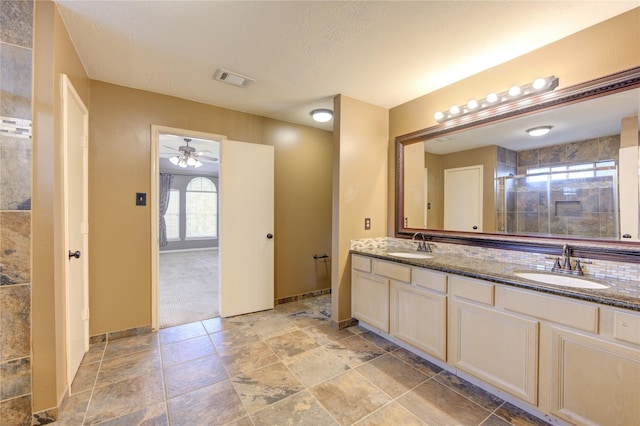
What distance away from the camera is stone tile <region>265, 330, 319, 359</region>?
2.32 metres

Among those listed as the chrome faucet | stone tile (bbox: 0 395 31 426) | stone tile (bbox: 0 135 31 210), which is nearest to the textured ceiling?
stone tile (bbox: 0 135 31 210)

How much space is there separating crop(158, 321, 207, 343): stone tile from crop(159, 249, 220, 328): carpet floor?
0.37 feet

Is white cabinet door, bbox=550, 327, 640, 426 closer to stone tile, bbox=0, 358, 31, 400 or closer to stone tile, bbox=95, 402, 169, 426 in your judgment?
stone tile, bbox=95, 402, 169, 426

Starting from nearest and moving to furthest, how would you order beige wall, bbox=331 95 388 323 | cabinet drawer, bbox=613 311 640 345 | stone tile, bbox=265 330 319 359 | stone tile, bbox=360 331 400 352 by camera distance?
cabinet drawer, bbox=613 311 640 345 < stone tile, bbox=265 330 319 359 < stone tile, bbox=360 331 400 352 < beige wall, bbox=331 95 388 323

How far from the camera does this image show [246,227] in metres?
3.17

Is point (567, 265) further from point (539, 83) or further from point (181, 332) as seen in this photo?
point (181, 332)

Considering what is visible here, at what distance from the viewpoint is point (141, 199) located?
2.64 m

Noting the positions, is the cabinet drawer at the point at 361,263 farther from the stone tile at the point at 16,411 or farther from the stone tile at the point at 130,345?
the stone tile at the point at 16,411

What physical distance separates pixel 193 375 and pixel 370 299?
163cm

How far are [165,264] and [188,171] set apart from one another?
300 cm

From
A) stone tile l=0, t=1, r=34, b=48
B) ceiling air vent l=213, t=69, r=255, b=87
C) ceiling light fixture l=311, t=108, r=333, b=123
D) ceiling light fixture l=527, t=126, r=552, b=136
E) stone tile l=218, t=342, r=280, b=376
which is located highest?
ceiling air vent l=213, t=69, r=255, b=87

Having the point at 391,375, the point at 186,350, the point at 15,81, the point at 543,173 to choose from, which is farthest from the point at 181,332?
the point at 543,173

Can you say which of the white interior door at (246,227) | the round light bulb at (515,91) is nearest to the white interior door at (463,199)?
the round light bulb at (515,91)

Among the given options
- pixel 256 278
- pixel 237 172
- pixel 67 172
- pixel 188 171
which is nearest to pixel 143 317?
pixel 256 278
